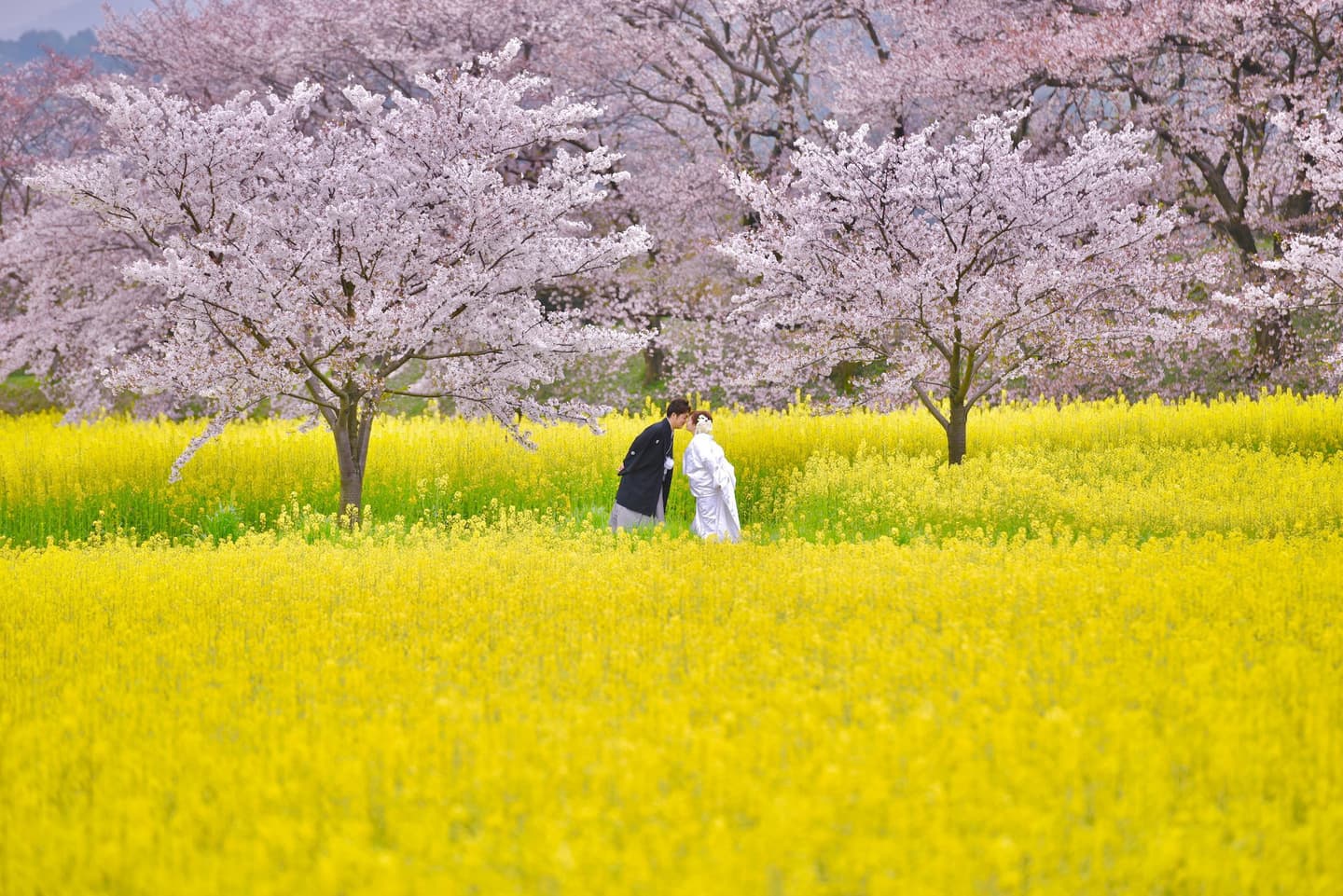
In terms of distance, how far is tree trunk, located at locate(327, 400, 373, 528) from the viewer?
1255 cm

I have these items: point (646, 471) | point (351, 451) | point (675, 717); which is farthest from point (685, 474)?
point (675, 717)

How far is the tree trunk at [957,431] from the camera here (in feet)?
48.5

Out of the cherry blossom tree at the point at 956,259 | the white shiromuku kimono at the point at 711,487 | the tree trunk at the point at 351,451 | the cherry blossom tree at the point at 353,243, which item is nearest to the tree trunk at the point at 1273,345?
the cherry blossom tree at the point at 956,259

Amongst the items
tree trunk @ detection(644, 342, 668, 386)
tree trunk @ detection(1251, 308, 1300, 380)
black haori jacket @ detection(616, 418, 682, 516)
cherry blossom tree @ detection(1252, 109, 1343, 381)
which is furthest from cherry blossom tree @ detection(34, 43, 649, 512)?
tree trunk @ detection(1251, 308, 1300, 380)

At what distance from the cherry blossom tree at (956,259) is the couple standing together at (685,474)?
2.97m

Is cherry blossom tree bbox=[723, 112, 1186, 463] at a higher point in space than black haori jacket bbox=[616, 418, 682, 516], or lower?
higher

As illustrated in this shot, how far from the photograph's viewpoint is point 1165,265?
15414 millimetres

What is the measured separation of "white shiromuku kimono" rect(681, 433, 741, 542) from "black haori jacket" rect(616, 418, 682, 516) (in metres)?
0.38

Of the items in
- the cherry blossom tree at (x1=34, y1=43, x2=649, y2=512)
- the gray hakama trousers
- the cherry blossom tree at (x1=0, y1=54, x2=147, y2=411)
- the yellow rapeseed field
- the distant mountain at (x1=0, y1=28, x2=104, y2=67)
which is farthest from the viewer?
the distant mountain at (x1=0, y1=28, x2=104, y2=67)

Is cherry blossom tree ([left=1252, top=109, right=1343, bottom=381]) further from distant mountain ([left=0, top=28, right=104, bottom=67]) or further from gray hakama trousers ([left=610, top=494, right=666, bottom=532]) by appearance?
distant mountain ([left=0, top=28, right=104, bottom=67])

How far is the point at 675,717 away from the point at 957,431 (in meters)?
11.3

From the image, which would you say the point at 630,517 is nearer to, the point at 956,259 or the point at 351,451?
the point at 351,451

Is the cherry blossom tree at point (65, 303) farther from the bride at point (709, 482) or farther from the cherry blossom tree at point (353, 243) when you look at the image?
the bride at point (709, 482)

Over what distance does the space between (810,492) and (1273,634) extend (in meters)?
7.90
